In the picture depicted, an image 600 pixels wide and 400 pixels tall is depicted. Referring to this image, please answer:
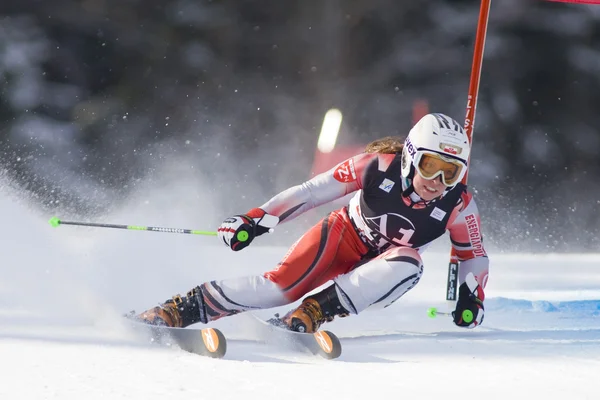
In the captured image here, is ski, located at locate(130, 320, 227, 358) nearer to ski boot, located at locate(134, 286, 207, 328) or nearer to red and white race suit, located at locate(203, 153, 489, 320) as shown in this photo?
ski boot, located at locate(134, 286, 207, 328)

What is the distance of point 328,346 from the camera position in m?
2.64

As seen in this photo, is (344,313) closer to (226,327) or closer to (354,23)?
(226,327)

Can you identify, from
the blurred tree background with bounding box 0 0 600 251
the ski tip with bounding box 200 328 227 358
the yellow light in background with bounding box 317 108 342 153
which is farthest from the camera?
the yellow light in background with bounding box 317 108 342 153

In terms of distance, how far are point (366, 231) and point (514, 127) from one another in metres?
5.34

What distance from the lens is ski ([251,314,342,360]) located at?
264cm

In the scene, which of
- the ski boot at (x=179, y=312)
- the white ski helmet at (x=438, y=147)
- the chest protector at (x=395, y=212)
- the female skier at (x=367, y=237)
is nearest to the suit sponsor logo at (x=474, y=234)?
the female skier at (x=367, y=237)

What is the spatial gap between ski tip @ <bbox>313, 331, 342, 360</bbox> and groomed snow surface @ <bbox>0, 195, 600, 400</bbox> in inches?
1.7

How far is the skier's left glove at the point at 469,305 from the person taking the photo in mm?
3088

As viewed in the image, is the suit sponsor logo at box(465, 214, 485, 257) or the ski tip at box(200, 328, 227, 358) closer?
the ski tip at box(200, 328, 227, 358)

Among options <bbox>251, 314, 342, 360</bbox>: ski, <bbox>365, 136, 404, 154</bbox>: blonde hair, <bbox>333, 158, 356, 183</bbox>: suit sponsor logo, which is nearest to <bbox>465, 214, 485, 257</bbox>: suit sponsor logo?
<bbox>365, 136, 404, 154</bbox>: blonde hair

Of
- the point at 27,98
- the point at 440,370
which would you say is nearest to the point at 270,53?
the point at 27,98

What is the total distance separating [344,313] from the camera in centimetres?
294

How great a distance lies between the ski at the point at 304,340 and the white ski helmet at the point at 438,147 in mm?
678

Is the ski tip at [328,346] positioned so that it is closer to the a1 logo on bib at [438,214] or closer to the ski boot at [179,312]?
the ski boot at [179,312]
